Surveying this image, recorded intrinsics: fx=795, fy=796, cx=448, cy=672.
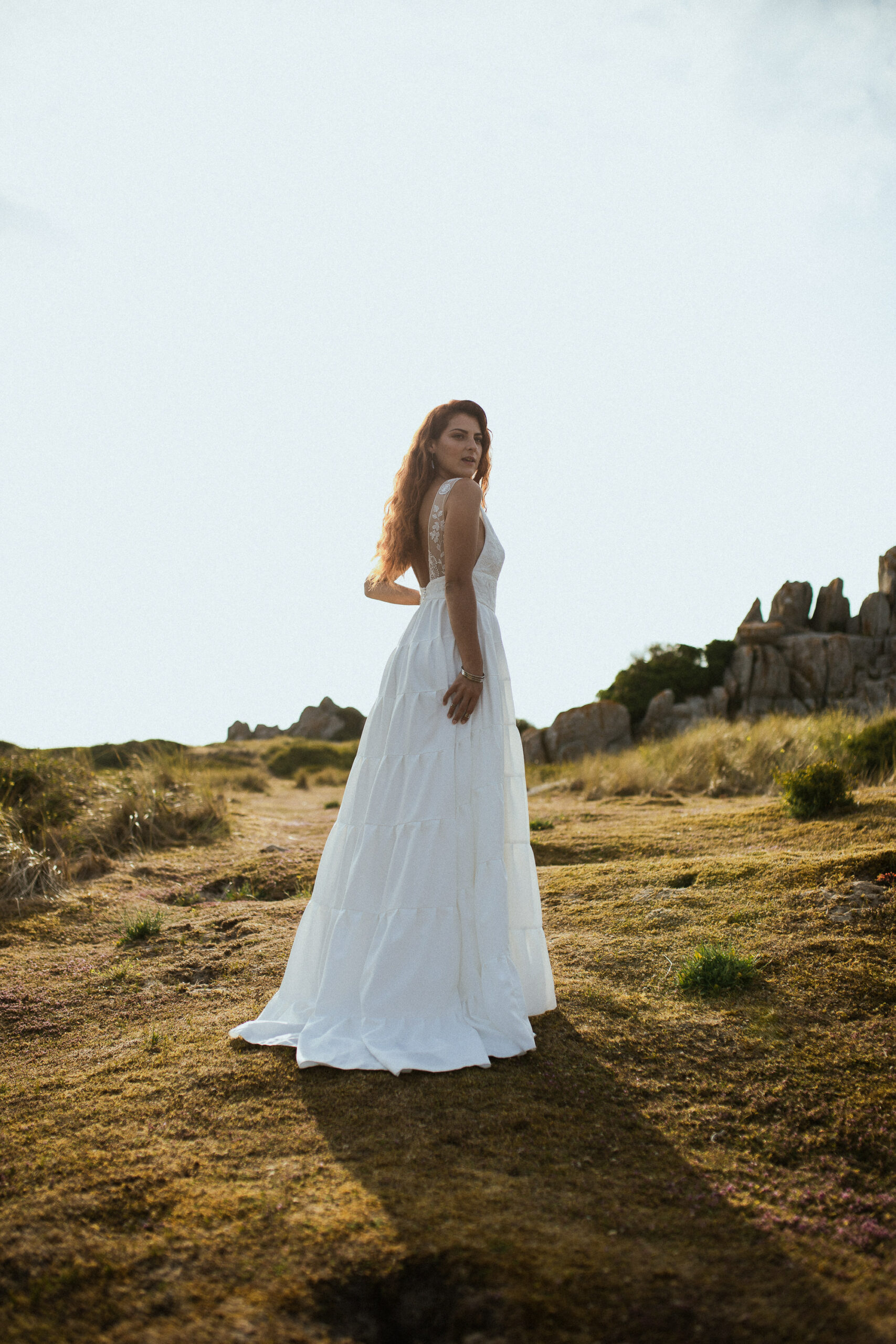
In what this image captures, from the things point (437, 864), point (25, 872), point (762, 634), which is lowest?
point (25, 872)

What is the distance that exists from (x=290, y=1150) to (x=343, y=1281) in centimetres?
78

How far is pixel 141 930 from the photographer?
5863 mm

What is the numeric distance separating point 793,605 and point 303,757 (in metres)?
18.9

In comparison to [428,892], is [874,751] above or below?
above

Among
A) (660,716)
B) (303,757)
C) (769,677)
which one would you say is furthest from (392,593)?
(769,677)

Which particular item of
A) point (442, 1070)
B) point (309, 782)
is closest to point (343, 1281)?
point (442, 1070)

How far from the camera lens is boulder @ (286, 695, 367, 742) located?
37.6 metres

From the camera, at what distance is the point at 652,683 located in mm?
27766

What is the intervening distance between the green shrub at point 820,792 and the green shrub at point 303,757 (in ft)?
66.4

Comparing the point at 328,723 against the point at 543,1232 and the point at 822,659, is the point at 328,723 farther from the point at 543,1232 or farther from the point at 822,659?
the point at 543,1232

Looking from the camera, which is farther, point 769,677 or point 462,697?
point 769,677

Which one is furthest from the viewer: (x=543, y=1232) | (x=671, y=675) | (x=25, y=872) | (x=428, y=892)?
(x=671, y=675)

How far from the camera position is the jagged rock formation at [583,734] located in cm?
2388

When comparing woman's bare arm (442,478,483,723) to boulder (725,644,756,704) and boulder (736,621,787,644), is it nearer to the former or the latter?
boulder (725,644,756,704)
